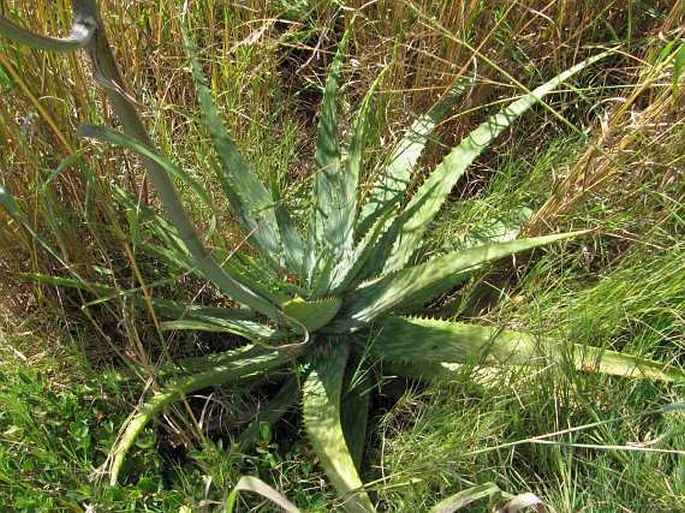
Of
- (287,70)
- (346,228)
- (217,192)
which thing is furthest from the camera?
(287,70)

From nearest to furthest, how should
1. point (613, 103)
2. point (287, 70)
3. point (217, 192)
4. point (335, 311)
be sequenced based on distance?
point (335, 311)
point (217, 192)
point (613, 103)
point (287, 70)

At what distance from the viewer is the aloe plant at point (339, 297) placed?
4.72 feet

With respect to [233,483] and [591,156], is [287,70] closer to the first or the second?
[591,156]

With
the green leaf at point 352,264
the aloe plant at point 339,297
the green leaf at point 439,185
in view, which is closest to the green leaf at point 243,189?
the aloe plant at point 339,297

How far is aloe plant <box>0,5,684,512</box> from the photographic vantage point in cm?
144

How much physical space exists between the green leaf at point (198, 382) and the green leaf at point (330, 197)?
181 mm

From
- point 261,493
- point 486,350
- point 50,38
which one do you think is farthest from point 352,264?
point 50,38

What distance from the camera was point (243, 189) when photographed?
64.4 inches

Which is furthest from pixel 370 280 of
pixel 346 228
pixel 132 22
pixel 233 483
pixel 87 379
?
pixel 132 22

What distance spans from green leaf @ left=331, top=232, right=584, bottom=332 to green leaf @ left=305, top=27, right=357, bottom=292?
10 cm

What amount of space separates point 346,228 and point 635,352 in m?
0.61

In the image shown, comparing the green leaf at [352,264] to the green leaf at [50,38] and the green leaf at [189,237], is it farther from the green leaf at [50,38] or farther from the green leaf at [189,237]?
the green leaf at [50,38]

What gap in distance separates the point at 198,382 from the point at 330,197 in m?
0.47

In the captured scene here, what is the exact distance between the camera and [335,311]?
1523 millimetres
